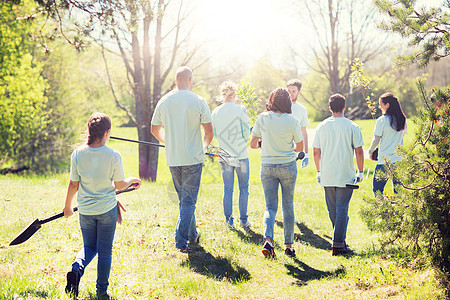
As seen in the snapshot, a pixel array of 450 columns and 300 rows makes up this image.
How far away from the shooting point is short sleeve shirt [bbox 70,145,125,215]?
3.55 m

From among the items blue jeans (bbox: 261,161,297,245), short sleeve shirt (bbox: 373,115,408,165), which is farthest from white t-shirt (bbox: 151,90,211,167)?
short sleeve shirt (bbox: 373,115,408,165)

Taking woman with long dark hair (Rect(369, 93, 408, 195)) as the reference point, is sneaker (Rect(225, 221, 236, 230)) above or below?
below

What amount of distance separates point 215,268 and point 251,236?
1.32 metres

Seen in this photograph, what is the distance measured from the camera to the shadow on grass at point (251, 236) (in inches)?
220

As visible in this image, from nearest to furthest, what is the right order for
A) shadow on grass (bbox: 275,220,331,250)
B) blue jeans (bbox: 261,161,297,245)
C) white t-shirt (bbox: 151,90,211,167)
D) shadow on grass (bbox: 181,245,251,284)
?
shadow on grass (bbox: 181,245,251,284) → white t-shirt (bbox: 151,90,211,167) → blue jeans (bbox: 261,161,297,245) → shadow on grass (bbox: 275,220,331,250)

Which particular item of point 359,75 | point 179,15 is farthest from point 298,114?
point 179,15

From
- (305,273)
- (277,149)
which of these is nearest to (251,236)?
(305,273)

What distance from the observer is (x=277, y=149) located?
16.1ft

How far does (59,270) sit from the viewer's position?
434cm

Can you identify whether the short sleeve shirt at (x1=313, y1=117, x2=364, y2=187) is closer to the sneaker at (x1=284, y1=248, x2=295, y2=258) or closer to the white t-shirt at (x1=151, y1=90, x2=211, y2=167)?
the sneaker at (x1=284, y1=248, x2=295, y2=258)

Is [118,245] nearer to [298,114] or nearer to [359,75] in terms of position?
[298,114]

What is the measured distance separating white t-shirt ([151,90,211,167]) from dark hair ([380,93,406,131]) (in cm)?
292

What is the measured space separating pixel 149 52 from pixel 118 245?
28.3 feet

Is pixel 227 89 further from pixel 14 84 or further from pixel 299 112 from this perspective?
pixel 14 84
